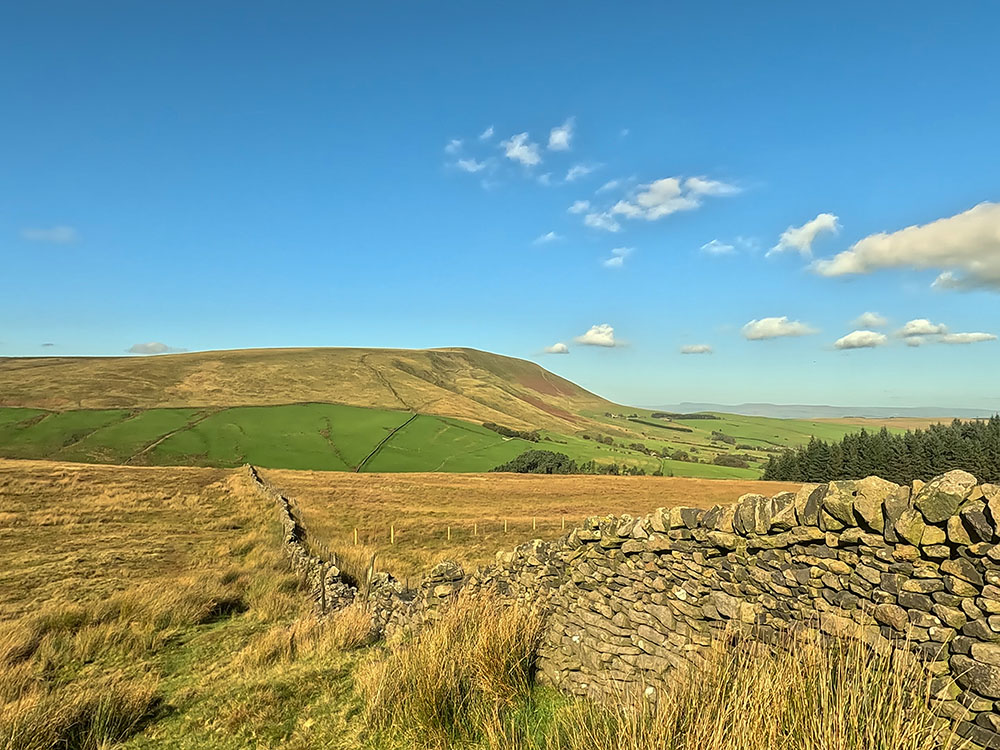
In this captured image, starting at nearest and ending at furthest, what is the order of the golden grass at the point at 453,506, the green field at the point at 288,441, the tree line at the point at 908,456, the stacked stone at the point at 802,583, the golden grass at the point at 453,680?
the stacked stone at the point at 802,583 → the golden grass at the point at 453,680 → the golden grass at the point at 453,506 → the tree line at the point at 908,456 → the green field at the point at 288,441

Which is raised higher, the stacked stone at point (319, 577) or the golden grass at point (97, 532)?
the stacked stone at point (319, 577)

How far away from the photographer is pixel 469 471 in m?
58.6

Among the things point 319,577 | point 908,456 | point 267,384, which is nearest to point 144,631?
point 319,577

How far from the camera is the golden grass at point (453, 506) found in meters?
19.0

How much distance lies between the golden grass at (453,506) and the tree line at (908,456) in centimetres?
1769

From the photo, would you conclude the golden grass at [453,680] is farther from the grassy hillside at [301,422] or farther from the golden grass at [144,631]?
the grassy hillside at [301,422]

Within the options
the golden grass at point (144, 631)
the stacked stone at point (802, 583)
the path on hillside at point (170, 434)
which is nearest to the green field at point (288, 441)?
the path on hillside at point (170, 434)

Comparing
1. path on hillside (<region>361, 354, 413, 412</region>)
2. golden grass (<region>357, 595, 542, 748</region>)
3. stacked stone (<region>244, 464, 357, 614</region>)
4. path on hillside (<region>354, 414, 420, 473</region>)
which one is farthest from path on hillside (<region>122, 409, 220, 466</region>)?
golden grass (<region>357, 595, 542, 748</region>)

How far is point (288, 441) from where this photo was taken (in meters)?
63.6

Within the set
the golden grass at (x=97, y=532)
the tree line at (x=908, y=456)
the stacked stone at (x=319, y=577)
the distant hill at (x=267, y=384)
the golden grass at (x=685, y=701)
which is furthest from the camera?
the distant hill at (x=267, y=384)

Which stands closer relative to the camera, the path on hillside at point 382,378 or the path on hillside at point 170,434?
the path on hillside at point 170,434

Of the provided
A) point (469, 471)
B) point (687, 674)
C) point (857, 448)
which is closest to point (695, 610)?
point (687, 674)

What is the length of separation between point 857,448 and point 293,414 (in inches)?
3005

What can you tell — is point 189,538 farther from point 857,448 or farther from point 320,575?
point 857,448
